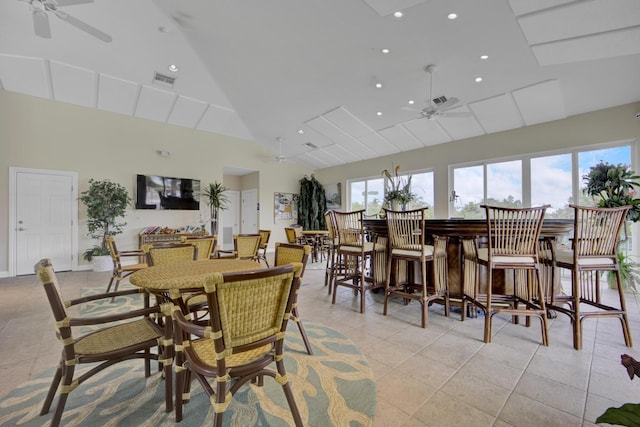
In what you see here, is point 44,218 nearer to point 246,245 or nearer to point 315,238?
point 246,245

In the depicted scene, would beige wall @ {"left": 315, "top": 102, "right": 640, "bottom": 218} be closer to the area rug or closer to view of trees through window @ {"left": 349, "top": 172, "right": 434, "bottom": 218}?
view of trees through window @ {"left": 349, "top": 172, "right": 434, "bottom": 218}

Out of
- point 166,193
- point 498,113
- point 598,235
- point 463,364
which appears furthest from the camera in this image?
point 166,193

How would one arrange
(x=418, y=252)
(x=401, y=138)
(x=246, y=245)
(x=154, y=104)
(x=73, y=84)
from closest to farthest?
(x=418, y=252), (x=246, y=245), (x=73, y=84), (x=154, y=104), (x=401, y=138)

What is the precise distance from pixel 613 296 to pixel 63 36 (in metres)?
9.21

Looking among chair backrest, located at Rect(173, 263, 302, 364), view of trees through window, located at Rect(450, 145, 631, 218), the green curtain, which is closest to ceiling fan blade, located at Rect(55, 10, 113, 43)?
chair backrest, located at Rect(173, 263, 302, 364)

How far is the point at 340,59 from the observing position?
4.38 m

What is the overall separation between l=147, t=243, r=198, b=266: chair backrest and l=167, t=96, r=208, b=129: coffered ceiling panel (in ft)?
15.6

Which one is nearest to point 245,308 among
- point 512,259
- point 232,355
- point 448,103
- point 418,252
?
point 232,355

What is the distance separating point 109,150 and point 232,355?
265 inches

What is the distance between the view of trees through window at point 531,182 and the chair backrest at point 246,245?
4.67m

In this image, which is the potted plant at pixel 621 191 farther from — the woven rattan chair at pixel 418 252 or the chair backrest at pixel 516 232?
the woven rattan chair at pixel 418 252

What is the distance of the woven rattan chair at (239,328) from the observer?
110 cm

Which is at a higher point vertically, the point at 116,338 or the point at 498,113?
the point at 498,113

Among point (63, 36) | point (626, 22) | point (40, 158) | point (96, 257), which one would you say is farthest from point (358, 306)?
point (40, 158)
